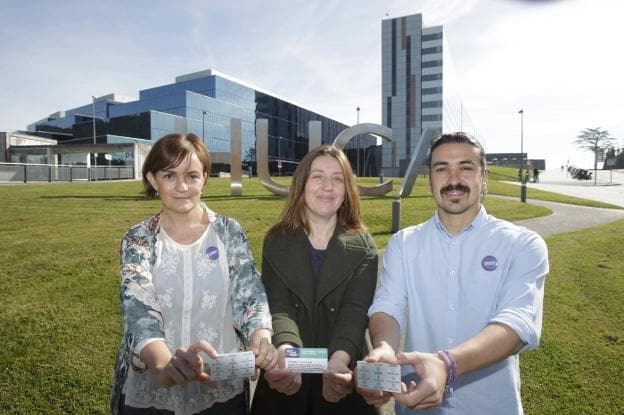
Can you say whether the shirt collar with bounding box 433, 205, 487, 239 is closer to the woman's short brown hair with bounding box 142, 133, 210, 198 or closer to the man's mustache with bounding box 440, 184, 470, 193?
the man's mustache with bounding box 440, 184, 470, 193

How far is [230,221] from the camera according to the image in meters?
2.25

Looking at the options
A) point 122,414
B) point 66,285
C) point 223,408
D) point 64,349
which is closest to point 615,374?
point 223,408

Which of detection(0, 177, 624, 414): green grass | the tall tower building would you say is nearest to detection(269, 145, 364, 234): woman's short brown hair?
detection(0, 177, 624, 414): green grass

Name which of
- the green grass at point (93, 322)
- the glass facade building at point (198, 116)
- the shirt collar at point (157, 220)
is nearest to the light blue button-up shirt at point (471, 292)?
the shirt collar at point (157, 220)

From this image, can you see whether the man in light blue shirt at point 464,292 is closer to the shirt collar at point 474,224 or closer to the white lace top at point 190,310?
the shirt collar at point 474,224

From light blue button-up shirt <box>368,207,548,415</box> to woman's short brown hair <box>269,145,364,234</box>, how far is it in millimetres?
551

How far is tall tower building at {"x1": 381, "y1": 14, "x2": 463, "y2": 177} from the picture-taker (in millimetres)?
69562

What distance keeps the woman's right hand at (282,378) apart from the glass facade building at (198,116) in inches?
1936

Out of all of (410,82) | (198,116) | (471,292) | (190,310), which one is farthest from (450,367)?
(410,82)

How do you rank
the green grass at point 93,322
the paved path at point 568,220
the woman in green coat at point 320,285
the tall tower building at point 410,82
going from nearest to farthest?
the woman in green coat at point 320,285, the green grass at point 93,322, the paved path at point 568,220, the tall tower building at point 410,82

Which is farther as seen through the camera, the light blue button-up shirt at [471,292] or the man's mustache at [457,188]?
the man's mustache at [457,188]

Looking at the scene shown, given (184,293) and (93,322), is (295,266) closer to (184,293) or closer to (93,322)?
(184,293)

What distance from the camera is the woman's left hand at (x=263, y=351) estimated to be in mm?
1841

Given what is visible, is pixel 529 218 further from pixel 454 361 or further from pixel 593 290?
pixel 454 361
